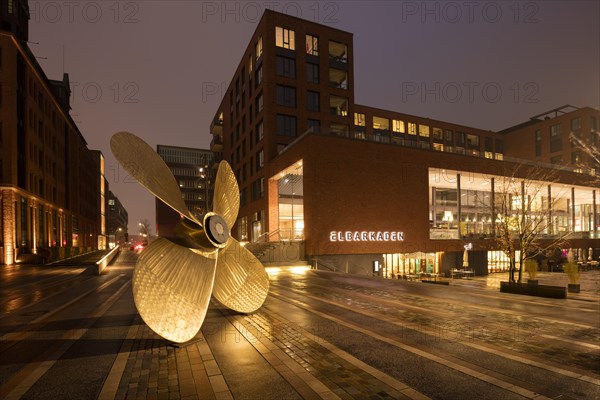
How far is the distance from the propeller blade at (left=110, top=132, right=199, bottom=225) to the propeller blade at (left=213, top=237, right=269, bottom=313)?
4.82ft

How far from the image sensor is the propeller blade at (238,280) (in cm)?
859

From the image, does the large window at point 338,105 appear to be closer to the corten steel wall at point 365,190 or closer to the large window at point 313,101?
the large window at point 313,101

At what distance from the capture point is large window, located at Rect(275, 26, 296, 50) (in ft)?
135

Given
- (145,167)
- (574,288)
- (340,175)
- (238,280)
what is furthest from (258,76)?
(145,167)

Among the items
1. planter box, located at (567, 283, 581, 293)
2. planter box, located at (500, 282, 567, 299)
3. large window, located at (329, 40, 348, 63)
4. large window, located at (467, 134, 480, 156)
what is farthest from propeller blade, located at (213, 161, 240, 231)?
large window, located at (467, 134, 480, 156)

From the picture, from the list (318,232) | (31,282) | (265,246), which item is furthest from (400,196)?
(31,282)

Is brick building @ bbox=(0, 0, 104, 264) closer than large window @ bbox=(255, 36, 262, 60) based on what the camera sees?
Yes

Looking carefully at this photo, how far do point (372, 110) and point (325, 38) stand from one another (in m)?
22.5

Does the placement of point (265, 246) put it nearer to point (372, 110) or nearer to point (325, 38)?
point (325, 38)

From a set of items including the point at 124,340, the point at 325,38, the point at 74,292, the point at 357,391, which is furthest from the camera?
the point at 325,38

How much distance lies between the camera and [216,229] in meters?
7.75

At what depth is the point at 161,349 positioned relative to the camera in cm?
717

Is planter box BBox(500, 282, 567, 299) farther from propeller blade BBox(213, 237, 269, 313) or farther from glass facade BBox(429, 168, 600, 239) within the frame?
glass facade BBox(429, 168, 600, 239)

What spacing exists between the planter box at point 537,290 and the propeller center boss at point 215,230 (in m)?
14.7
